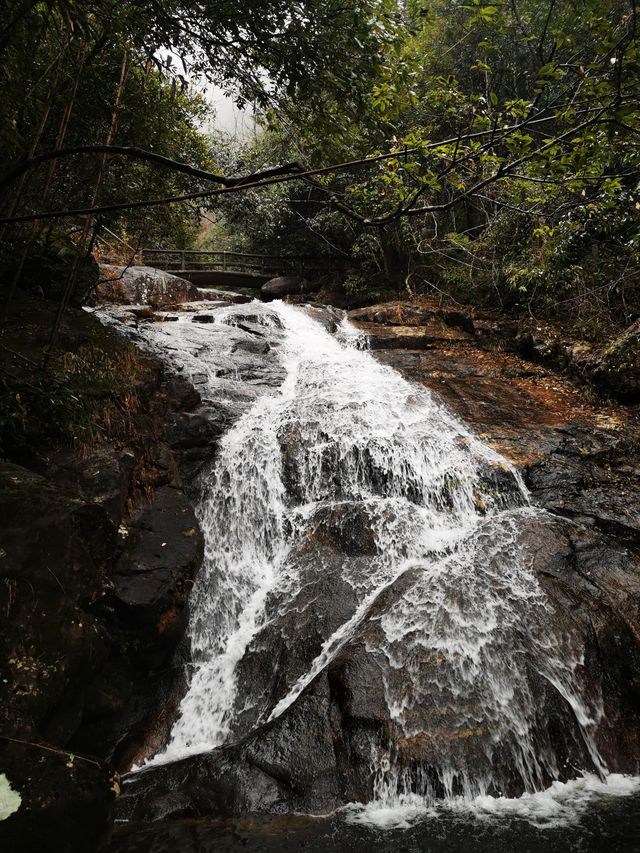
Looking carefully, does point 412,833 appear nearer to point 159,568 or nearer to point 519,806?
point 519,806

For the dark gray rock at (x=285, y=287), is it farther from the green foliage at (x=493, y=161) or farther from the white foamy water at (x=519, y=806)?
the white foamy water at (x=519, y=806)

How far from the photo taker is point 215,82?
16.9ft

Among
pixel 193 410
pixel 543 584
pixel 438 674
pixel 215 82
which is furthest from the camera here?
pixel 193 410

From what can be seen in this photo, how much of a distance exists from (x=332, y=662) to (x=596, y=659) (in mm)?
2422

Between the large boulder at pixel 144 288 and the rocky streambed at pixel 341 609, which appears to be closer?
the rocky streambed at pixel 341 609

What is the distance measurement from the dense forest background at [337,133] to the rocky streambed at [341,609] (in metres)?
2.60

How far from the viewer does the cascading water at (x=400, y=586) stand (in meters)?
3.84

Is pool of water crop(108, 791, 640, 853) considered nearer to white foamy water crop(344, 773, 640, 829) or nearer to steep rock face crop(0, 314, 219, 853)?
white foamy water crop(344, 773, 640, 829)

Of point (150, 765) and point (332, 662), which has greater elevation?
point (332, 662)

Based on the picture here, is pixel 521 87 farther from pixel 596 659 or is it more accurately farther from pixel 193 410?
pixel 596 659

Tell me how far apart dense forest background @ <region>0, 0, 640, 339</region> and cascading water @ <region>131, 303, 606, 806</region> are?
9.79 ft

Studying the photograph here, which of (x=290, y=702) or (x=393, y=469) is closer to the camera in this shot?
(x=290, y=702)

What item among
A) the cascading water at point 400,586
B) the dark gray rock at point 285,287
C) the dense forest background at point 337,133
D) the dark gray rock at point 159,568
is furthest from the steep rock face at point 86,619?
the dark gray rock at point 285,287

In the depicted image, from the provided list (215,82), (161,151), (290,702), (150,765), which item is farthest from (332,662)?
(161,151)
